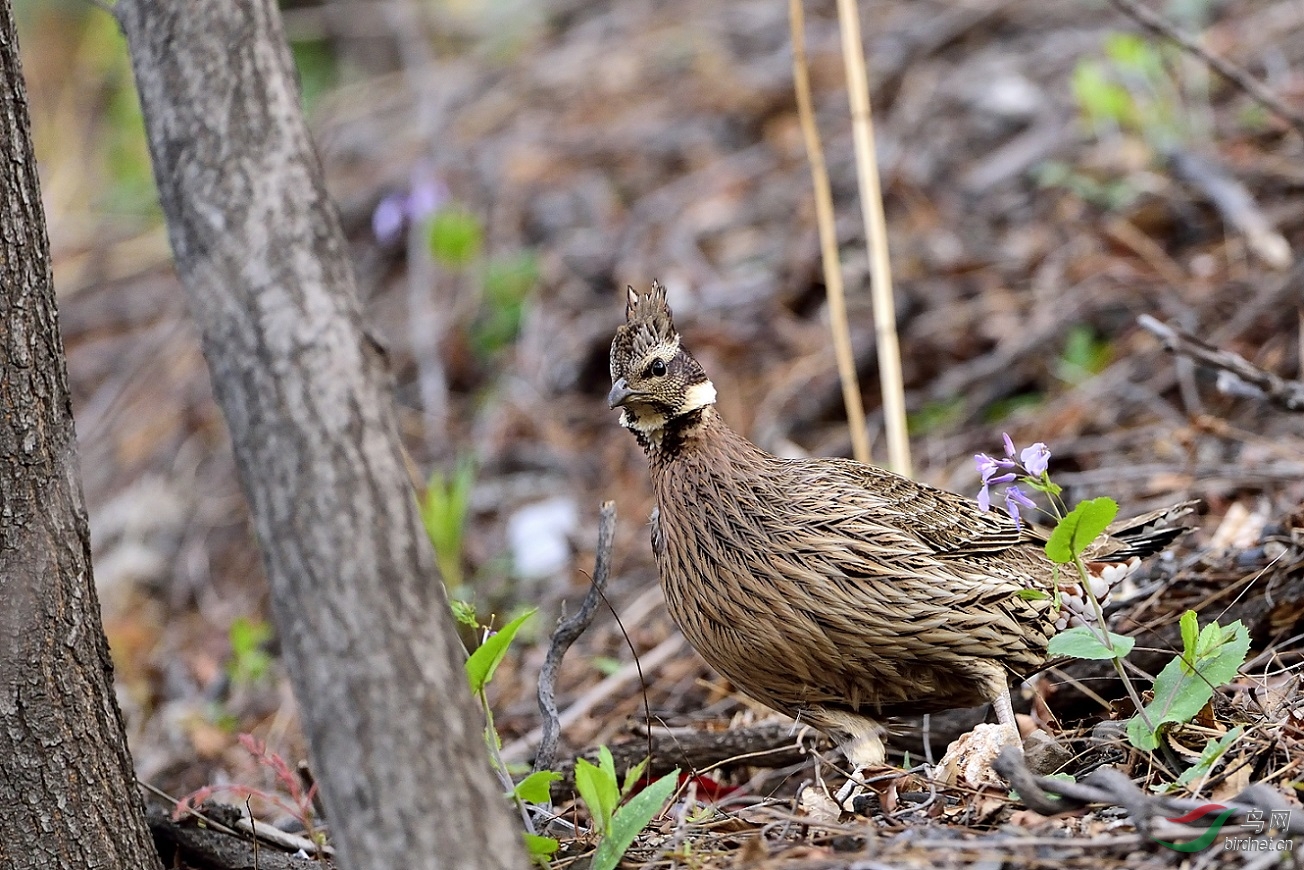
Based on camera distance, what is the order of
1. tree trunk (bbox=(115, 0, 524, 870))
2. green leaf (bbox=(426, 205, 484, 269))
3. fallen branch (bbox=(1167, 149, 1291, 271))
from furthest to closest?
green leaf (bbox=(426, 205, 484, 269)) < fallen branch (bbox=(1167, 149, 1291, 271)) < tree trunk (bbox=(115, 0, 524, 870))

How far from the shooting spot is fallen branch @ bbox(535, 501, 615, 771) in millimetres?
3373

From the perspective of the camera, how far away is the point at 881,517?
4.13 m

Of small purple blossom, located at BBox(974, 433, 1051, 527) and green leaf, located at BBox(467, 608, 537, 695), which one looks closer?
green leaf, located at BBox(467, 608, 537, 695)

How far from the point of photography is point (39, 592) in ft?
10.2

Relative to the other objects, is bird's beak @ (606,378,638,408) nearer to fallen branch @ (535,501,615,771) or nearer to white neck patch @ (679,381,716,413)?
white neck patch @ (679,381,716,413)

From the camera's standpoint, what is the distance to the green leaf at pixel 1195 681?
10.1 ft

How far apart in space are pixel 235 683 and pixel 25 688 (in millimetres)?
3449

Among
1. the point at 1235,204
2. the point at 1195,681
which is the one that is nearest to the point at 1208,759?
the point at 1195,681

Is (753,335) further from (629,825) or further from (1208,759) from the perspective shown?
(629,825)

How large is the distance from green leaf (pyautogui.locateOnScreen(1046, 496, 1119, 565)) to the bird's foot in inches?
24.7

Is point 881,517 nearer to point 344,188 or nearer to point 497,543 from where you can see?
point 497,543

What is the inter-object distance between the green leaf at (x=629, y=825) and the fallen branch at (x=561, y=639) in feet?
1.48

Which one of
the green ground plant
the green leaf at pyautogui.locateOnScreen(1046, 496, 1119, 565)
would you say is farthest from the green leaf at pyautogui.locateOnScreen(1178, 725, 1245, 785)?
the green leaf at pyautogui.locateOnScreen(1046, 496, 1119, 565)

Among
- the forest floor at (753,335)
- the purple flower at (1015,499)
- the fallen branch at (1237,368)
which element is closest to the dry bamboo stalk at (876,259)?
the forest floor at (753,335)
